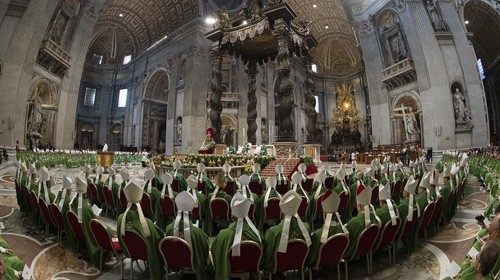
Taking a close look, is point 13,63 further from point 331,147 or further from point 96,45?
point 331,147

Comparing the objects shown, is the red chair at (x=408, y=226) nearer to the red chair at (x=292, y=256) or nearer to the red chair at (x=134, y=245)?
the red chair at (x=292, y=256)

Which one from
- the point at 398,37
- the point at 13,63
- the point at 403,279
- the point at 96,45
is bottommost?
the point at 403,279

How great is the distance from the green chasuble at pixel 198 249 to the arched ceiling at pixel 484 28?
2349cm

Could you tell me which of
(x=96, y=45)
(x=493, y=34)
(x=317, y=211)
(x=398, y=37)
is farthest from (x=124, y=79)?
(x=493, y=34)

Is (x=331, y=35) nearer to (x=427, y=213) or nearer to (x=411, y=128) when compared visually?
(x=411, y=128)

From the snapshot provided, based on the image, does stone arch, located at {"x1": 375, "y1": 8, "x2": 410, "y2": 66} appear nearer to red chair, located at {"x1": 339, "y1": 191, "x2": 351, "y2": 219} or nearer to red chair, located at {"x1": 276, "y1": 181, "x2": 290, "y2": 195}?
red chair, located at {"x1": 276, "y1": 181, "x2": 290, "y2": 195}

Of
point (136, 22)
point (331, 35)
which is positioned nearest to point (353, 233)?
point (136, 22)

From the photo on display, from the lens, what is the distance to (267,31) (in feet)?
34.0

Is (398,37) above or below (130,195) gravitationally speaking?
above

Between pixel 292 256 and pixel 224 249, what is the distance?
1.79 feet

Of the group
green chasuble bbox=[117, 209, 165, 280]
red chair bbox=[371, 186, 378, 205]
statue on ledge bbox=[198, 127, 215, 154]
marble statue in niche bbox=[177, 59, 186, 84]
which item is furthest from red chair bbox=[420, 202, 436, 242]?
marble statue in niche bbox=[177, 59, 186, 84]

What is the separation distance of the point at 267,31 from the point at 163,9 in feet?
57.3

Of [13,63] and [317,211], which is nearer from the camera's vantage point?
[317,211]

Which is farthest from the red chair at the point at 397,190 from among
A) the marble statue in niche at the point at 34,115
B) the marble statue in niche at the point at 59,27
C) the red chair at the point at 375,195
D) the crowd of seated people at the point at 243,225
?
the marble statue in niche at the point at 59,27
